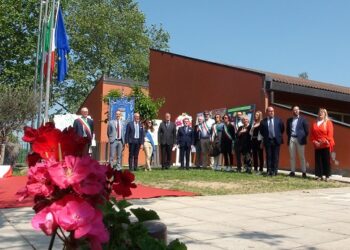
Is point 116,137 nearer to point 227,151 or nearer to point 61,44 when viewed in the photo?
point 227,151

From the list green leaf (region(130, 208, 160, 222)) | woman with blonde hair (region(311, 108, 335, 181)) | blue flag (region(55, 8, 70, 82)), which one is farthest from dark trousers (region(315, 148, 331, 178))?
blue flag (region(55, 8, 70, 82))

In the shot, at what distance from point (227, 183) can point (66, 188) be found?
959cm

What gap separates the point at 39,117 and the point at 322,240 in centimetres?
1517

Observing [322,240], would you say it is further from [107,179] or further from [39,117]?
[39,117]

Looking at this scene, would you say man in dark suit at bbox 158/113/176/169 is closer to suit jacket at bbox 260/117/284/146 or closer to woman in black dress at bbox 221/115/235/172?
woman in black dress at bbox 221/115/235/172

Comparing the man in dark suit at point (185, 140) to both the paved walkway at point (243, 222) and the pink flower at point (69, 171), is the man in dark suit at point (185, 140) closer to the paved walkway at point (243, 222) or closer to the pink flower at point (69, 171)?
the paved walkway at point (243, 222)

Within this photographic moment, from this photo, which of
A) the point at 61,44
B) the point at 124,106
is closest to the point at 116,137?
the point at 124,106

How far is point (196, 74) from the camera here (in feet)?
74.4

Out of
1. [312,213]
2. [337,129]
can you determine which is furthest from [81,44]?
[312,213]

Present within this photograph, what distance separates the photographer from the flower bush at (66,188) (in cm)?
147

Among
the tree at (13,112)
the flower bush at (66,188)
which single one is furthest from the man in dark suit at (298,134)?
the flower bush at (66,188)

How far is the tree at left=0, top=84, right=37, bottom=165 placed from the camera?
16.7 metres

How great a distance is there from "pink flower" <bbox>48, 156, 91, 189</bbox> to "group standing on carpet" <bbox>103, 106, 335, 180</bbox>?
11.8m

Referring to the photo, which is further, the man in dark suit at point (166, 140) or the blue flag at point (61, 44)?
the blue flag at point (61, 44)
